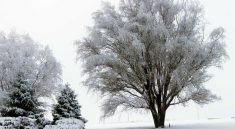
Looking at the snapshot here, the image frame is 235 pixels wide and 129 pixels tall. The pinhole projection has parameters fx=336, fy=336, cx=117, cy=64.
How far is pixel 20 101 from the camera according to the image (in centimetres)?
1555

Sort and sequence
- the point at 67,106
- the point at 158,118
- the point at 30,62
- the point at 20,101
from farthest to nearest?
1. the point at 30,62
2. the point at 158,118
3. the point at 67,106
4. the point at 20,101

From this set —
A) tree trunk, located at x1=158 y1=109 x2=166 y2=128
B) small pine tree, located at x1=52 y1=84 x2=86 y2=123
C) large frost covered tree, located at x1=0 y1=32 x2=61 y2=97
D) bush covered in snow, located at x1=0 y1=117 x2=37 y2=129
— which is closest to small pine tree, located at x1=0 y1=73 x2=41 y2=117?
bush covered in snow, located at x1=0 y1=117 x2=37 y2=129

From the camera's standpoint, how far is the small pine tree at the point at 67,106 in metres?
18.7

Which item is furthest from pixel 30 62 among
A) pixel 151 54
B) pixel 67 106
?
pixel 67 106

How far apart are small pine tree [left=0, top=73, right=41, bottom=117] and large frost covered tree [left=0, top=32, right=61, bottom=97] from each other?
13.9 meters

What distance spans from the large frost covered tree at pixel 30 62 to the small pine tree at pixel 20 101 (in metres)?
13.9

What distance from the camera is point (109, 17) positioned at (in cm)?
2536

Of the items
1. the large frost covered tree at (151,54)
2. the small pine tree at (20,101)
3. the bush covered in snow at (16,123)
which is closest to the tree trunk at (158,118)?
the large frost covered tree at (151,54)

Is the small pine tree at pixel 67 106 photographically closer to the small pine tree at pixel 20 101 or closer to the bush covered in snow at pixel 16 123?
the small pine tree at pixel 20 101

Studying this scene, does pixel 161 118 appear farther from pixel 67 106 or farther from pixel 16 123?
pixel 16 123

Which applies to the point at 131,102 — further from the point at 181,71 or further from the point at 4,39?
the point at 4,39

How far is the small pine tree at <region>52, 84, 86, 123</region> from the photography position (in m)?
18.7

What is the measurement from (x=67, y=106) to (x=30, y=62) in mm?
13983

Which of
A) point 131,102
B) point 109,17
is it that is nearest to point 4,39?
point 109,17
